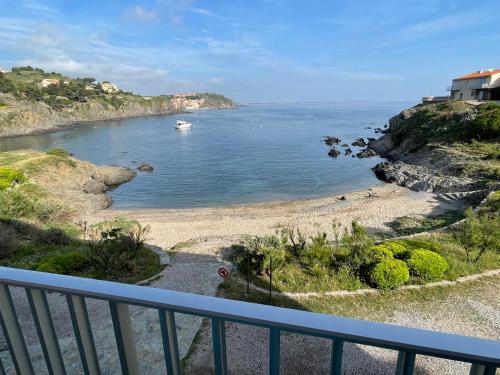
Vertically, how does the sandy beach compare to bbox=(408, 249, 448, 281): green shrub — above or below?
below

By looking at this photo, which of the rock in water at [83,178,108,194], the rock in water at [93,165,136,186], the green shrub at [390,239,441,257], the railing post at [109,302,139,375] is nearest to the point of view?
the railing post at [109,302,139,375]

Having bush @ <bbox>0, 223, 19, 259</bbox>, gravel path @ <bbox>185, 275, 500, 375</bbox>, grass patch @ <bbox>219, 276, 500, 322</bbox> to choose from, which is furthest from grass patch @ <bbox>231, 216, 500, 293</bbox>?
bush @ <bbox>0, 223, 19, 259</bbox>

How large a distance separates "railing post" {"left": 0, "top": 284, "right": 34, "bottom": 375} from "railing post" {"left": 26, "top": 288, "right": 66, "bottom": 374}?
252 millimetres

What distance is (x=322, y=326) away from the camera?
147 centimetres

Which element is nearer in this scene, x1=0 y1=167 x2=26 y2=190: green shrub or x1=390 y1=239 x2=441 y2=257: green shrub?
x1=390 y1=239 x2=441 y2=257: green shrub

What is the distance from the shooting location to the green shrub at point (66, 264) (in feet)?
36.7

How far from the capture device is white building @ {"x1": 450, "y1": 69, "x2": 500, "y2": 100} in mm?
58219

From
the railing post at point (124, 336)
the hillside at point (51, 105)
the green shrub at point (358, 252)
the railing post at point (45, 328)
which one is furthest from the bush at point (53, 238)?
the hillside at point (51, 105)

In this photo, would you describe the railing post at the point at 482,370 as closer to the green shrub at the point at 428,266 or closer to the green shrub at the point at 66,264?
the green shrub at the point at 428,266

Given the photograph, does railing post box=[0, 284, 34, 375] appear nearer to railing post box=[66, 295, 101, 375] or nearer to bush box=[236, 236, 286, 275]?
railing post box=[66, 295, 101, 375]

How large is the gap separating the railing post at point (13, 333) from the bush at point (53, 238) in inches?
571

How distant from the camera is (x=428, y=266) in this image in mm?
10555

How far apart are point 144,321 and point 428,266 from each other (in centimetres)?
867

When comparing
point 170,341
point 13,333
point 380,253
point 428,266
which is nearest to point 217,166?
point 380,253
